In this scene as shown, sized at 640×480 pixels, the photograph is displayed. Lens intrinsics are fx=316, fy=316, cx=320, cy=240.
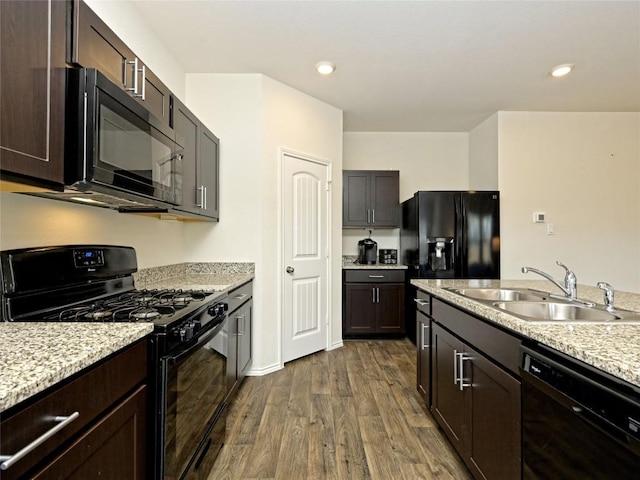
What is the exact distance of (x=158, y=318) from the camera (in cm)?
118

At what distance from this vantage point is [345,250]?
4445 millimetres

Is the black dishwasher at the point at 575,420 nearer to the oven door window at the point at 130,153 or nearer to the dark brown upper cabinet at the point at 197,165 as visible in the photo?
the oven door window at the point at 130,153

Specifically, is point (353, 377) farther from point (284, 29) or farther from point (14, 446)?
point (284, 29)

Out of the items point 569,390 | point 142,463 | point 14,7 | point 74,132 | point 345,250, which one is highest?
point 14,7

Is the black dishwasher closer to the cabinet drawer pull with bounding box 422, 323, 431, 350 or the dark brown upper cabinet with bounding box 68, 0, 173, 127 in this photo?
the cabinet drawer pull with bounding box 422, 323, 431, 350

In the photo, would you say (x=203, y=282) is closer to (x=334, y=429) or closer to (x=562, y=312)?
(x=334, y=429)

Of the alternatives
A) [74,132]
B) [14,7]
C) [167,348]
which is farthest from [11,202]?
[167,348]

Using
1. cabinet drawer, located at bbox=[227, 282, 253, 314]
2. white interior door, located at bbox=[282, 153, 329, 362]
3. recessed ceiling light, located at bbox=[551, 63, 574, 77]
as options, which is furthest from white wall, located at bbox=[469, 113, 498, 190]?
cabinet drawer, located at bbox=[227, 282, 253, 314]

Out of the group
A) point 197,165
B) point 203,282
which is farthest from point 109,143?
point 203,282

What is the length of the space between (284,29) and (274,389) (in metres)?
2.70

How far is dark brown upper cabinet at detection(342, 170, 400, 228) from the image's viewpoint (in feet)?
13.4

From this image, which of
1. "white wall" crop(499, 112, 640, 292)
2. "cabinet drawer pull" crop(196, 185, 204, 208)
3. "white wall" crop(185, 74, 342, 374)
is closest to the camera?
"cabinet drawer pull" crop(196, 185, 204, 208)

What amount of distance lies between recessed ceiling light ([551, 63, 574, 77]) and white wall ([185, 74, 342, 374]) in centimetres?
253

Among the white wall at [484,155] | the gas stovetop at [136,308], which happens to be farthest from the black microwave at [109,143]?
the white wall at [484,155]
